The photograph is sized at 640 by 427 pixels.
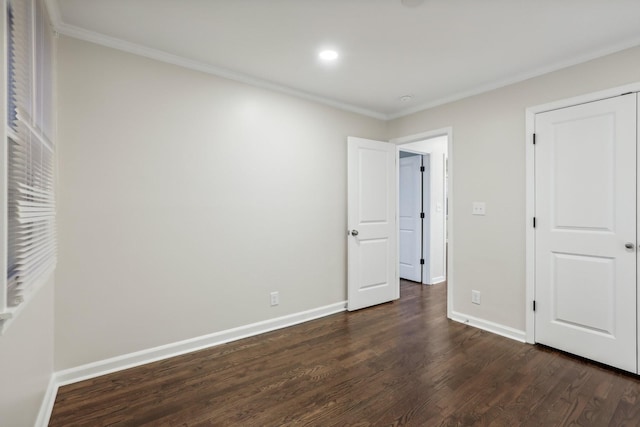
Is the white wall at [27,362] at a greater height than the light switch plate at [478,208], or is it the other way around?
the light switch plate at [478,208]

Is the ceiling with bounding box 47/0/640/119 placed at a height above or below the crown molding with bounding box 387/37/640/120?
above

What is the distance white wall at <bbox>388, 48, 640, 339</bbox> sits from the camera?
110 inches

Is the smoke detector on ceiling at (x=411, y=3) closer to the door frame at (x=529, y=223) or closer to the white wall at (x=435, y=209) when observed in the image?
the door frame at (x=529, y=223)

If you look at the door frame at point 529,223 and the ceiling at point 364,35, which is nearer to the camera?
the ceiling at point 364,35

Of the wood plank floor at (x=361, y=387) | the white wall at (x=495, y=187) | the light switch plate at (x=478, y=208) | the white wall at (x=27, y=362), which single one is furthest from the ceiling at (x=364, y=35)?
the wood plank floor at (x=361, y=387)

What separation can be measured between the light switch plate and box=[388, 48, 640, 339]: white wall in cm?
4

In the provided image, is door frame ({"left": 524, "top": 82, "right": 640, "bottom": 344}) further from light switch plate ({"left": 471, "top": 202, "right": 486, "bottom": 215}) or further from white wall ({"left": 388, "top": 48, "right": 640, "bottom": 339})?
light switch plate ({"left": 471, "top": 202, "right": 486, "bottom": 215})

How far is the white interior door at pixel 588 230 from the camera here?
90.1 inches

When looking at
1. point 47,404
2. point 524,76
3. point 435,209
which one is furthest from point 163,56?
point 435,209

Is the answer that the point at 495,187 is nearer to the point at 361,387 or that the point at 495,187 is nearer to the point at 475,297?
the point at 475,297

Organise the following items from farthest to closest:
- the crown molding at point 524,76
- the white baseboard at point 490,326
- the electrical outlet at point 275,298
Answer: the electrical outlet at point 275,298
the white baseboard at point 490,326
the crown molding at point 524,76

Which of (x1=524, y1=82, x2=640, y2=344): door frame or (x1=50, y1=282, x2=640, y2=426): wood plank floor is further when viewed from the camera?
(x1=524, y1=82, x2=640, y2=344): door frame

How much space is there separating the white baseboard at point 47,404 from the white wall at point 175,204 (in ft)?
0.44

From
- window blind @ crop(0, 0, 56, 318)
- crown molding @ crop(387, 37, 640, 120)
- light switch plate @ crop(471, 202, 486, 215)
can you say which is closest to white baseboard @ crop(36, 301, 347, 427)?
window blind @ crop(0, 0, 56, 318)
